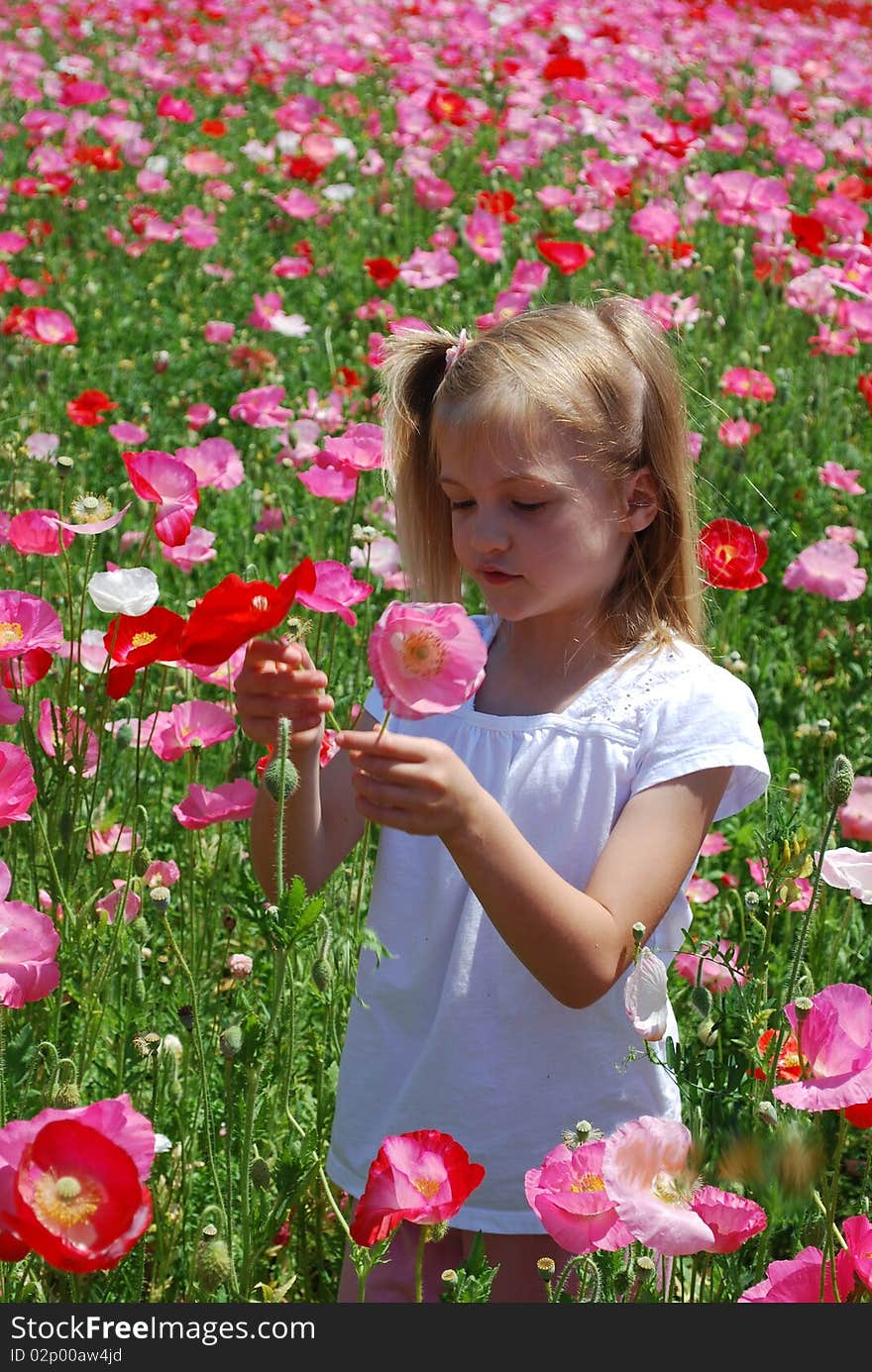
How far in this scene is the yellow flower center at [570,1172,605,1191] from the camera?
134 centimetres

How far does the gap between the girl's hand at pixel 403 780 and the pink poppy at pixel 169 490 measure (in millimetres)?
640

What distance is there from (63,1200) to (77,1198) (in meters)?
0.01

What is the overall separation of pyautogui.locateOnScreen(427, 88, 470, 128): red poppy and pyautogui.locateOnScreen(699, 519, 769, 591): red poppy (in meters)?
4.24

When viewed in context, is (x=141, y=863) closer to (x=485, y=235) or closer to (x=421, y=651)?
(x=421, y=651)

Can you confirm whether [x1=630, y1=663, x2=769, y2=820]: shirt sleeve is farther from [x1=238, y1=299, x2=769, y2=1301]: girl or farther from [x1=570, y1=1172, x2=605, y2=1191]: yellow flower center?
[x1=570, y1=1172, x2=605, y2=1191]: yellow flower center

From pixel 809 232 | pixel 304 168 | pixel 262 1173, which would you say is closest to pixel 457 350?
pixel 262 1173

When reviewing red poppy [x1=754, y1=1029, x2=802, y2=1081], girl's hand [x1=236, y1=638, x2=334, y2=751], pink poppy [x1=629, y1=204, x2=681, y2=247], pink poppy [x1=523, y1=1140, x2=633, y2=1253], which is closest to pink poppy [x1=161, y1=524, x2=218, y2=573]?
girl's hand [x1=236, y1=638, x2=334, y2=751]

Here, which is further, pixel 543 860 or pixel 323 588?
pixel 323 588

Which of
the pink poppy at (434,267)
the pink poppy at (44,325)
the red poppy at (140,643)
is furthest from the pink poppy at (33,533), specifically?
the pink poppy at (434,267)

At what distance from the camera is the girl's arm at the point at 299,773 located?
1564 mm

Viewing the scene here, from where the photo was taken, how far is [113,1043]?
7.40 ft

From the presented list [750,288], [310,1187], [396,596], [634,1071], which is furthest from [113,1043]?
[750,288]

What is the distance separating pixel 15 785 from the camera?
1.60m

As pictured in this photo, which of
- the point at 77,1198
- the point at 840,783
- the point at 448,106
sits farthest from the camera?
the point at 448,106
